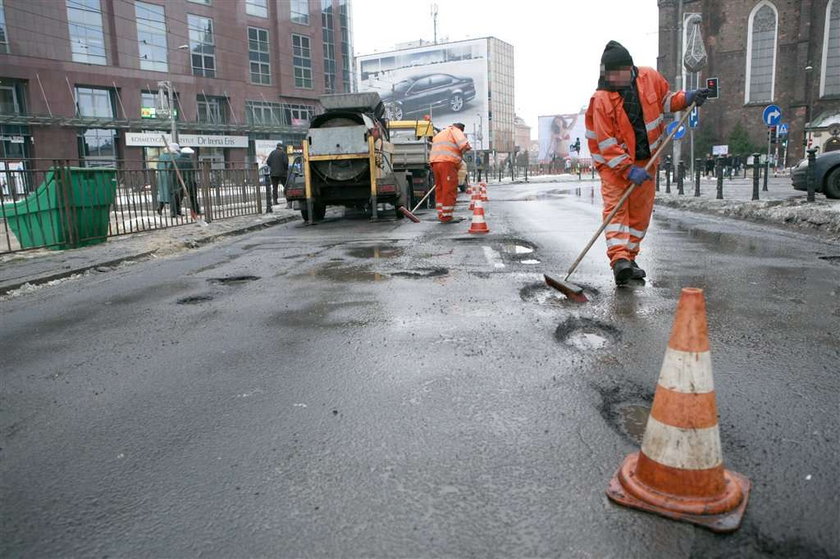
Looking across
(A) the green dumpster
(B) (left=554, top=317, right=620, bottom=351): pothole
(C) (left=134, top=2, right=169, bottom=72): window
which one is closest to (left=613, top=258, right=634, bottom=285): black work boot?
(B) (left=554, top=317, right=620, bottom=351): pothole

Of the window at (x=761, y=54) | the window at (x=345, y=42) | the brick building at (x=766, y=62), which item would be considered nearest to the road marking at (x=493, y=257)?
the brick building at (x=766, y=62)

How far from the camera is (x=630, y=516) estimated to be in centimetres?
211

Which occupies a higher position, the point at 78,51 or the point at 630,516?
the point at 78,51

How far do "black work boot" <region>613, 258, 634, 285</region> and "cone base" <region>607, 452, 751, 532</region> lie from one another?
3581 millimetres

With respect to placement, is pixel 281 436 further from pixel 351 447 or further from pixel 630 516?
pixel 630 516

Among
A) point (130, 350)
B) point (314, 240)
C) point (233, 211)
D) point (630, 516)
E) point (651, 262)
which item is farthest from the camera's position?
point (233, 211)

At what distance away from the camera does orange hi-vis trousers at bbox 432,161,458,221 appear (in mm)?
12305

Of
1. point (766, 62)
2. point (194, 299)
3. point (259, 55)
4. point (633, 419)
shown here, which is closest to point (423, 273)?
point (194, 299)

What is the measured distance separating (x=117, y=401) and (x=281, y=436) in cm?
112

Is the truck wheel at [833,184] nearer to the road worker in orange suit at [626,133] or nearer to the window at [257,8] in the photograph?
the road worker in orange suit at [626,133]

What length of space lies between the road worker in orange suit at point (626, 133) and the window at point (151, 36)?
1814 inches

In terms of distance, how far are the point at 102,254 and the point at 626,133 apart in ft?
23.7

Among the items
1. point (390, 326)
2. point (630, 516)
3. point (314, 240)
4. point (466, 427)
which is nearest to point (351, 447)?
point (466, 427)

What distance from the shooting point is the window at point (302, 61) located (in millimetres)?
55156
